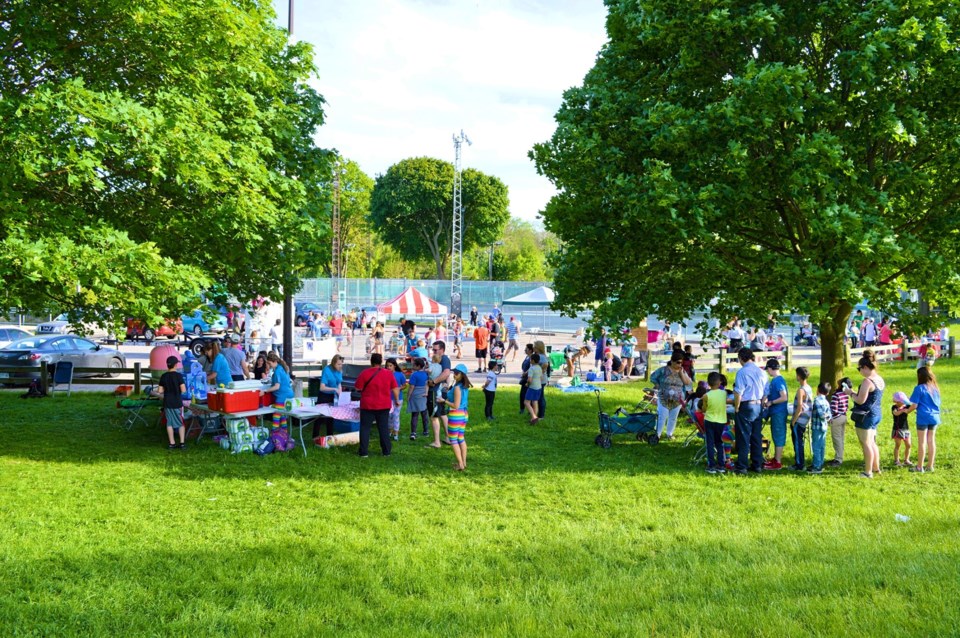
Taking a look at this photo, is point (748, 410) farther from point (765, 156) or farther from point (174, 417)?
point (174, 417)

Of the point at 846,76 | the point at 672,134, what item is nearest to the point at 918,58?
the point at 846,76

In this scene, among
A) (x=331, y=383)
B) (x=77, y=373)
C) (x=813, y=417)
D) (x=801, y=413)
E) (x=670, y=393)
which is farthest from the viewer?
(x=77, y=373)

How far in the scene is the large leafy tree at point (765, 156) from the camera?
11438 mm

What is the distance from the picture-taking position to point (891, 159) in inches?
521

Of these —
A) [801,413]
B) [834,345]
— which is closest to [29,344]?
[801,413]

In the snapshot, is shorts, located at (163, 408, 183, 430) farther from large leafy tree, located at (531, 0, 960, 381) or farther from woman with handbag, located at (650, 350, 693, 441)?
woman with handbag, located at (650, 350, 693, 441)

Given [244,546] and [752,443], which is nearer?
[244,546]

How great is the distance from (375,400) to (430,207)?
66.4 m

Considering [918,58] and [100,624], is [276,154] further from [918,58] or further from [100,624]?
[918,58]

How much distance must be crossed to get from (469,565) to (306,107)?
1107 centimetres

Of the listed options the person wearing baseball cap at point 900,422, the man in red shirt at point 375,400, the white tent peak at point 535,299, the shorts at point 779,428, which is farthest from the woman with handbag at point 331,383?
the white tent peak at point 535,299

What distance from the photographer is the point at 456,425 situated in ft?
37.4

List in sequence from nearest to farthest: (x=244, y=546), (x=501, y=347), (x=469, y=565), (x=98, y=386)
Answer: (x=469, y=565), (x=244, y=546), (x=98, y=386), (x=501, y=347)

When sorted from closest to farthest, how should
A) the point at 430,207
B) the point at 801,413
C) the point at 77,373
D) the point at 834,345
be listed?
the point at 801,413
the point at 834,345
the point at 77,373
the point at 430,207
